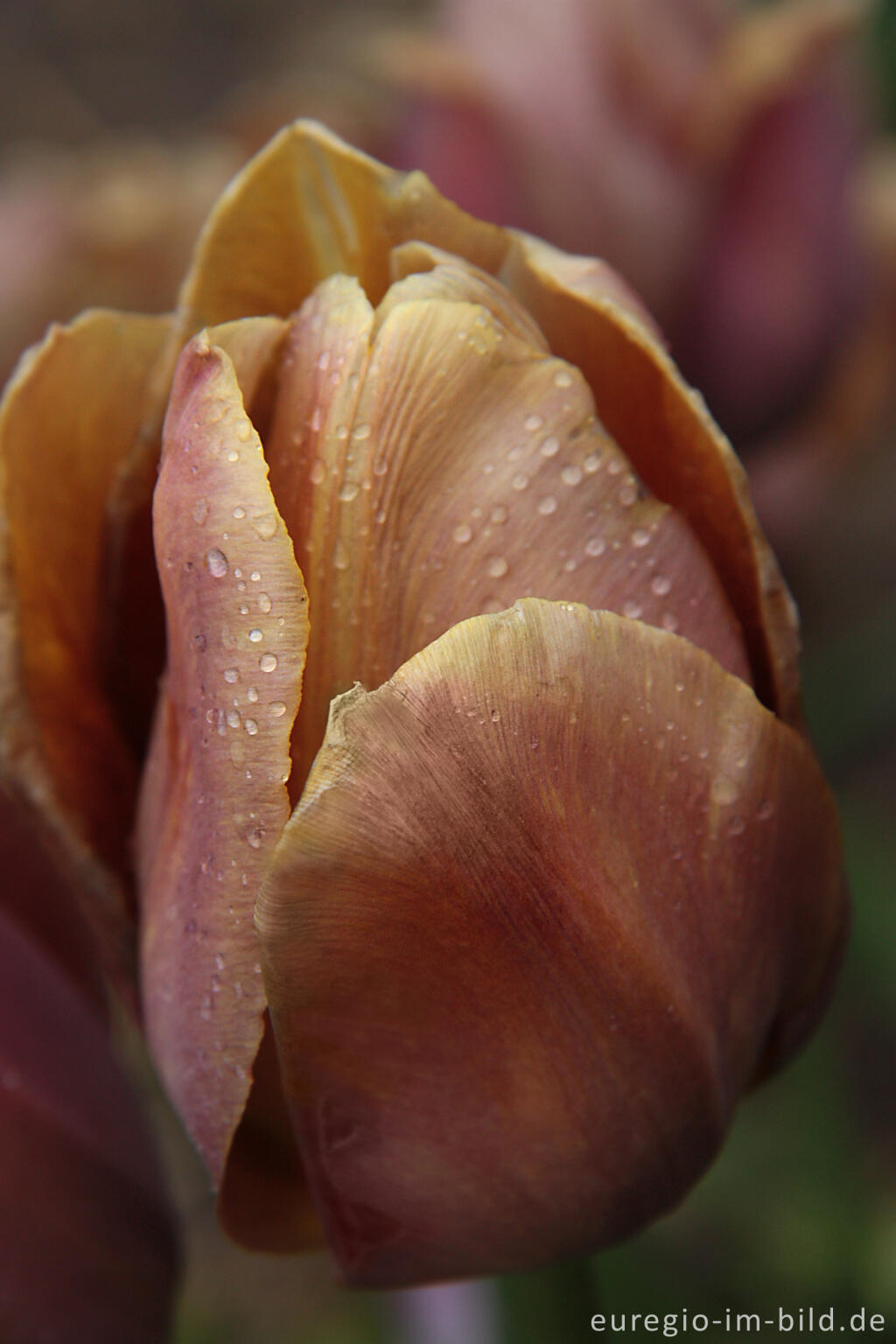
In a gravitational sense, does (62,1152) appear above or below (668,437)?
below

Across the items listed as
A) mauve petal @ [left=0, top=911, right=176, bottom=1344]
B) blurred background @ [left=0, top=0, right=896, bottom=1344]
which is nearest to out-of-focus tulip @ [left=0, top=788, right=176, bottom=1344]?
mauve petal @ [left=0, top=911, right=176, bottom=1344]

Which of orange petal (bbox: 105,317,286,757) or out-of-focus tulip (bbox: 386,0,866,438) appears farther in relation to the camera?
out-of-focus tulip (bbox: 386,0,866,438)

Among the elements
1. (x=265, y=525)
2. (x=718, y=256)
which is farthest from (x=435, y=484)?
(x=718, y=256)

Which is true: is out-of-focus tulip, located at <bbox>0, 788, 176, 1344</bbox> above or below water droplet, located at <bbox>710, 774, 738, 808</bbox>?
below

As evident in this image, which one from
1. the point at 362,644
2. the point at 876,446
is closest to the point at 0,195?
the point at 876,446

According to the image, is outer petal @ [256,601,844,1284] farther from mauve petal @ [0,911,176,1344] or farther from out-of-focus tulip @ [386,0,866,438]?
out-of-focus tulip @ [386,0,866,438]

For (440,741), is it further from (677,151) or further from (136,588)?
(677,151)

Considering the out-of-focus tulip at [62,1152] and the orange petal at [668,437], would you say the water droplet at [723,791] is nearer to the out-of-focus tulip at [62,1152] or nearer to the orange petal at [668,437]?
the orange petal at [668,437]
